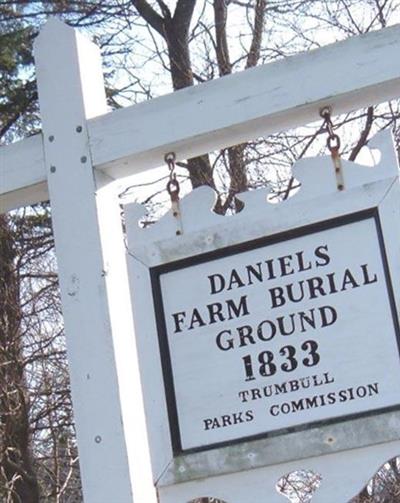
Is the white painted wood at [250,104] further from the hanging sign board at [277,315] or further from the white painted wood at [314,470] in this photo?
the white painted wood at [314,470]

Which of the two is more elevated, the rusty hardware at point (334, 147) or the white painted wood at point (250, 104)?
the white painted wood at point (250, 104)

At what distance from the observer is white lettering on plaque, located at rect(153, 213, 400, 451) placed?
5.33 ft

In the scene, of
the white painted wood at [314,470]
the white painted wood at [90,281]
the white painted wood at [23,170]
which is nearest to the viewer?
the white painted wood at [314,470]

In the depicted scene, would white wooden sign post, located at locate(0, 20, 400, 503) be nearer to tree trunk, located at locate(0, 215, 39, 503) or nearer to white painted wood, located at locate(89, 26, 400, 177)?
white painted wood, located at locate(89, 26, 400, 177)

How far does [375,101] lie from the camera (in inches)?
71.1

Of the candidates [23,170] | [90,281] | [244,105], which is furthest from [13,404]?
[244,105]

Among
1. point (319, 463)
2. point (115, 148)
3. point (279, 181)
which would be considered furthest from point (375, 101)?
point (279, 181)

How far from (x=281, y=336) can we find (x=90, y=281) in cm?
35

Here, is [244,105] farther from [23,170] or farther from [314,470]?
[314,470]

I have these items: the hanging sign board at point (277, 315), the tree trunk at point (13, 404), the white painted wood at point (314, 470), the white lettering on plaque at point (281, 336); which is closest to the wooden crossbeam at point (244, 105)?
the hanging sign board at point (277, 315)

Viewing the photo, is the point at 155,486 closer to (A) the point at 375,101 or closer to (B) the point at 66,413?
(A) the point at 375,101

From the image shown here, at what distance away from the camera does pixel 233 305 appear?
5.58 feet

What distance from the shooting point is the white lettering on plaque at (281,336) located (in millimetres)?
1626

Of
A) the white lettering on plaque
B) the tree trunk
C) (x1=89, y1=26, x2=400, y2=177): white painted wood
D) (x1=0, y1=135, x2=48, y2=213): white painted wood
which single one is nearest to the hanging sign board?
the white lettering on plaque
